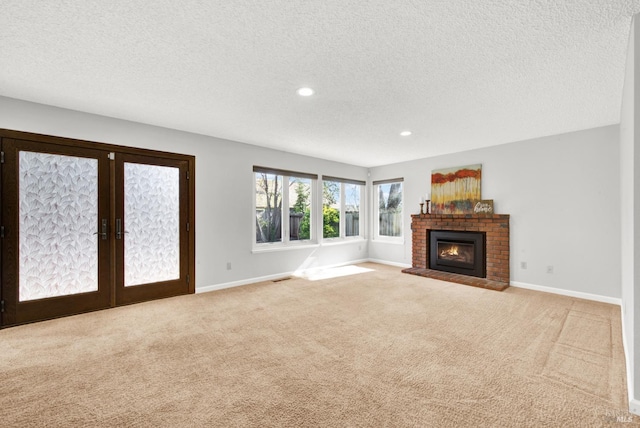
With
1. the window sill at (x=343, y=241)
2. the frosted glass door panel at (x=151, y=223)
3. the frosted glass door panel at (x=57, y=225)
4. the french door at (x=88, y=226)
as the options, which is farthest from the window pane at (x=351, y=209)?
the frosted glass door panel at (x=57, y=225)

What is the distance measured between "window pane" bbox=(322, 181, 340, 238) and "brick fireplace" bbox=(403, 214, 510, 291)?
6.11ft

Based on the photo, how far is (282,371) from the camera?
2166mm

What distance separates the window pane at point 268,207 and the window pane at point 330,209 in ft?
3.93

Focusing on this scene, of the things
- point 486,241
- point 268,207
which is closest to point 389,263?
point 486,241

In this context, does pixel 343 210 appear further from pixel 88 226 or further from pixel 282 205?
pixel 88 226

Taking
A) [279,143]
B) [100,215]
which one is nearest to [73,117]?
[100,215]

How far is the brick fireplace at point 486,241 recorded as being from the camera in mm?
4820

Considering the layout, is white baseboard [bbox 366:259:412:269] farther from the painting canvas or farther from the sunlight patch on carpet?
the painting canvas

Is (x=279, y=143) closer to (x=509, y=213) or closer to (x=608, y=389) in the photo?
(x=509, y=213)

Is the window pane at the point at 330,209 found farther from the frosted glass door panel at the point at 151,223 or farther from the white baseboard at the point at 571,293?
the white baseboard at the point at 571,293

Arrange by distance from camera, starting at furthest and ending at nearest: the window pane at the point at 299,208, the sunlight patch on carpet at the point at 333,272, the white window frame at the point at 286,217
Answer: the window pane at the point at 299,208 < the sunlight patch on carpet at the point at 333,272 < the white window frame at the point at 286,217

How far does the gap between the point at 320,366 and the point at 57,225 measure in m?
3.41

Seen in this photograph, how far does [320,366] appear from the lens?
7.34 ft

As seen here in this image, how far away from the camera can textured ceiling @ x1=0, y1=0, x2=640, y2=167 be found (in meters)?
1.72
